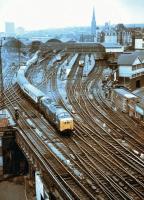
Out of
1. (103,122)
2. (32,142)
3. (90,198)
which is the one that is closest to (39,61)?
(103,122)

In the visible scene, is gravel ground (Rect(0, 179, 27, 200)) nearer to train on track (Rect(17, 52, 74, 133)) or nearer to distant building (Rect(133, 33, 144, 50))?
train on track (Rect(17, 52, 74, 133))

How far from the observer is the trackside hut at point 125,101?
2895cm

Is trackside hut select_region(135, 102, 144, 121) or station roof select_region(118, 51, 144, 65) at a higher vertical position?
station roof select_region(118, 51, 144, 65)

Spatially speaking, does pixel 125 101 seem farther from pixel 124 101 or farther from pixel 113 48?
pixel 113 48

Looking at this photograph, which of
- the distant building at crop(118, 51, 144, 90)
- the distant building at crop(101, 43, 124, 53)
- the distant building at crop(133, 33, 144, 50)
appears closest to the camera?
the distant building at crop(118, 51, 144, 90)

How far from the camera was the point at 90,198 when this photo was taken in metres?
15.8

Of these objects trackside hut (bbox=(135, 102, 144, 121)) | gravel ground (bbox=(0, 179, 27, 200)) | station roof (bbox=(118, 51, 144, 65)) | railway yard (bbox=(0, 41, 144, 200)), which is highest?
station roof (bbox=(118, 51, 144, 65))

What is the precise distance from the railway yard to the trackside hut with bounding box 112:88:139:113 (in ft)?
2.01

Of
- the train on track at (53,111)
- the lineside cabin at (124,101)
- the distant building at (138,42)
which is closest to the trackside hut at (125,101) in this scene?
the lineside cabin at (124,101)

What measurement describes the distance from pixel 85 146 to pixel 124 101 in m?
8.72

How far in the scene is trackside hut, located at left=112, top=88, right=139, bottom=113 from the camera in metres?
29.0

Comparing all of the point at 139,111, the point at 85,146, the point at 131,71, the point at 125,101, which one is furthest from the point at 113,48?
the point at 85,146

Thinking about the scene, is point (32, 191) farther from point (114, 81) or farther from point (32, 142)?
point (114, 81)

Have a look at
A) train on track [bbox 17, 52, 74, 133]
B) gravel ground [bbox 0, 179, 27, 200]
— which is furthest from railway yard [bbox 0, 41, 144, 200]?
gravel ground [bbox 0, 179, 27, 200]
